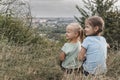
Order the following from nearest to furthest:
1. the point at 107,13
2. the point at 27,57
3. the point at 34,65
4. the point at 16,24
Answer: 1. the point at 34,65
2. the point at 27,57
3. the point at 16,24
4. the point at 107,13

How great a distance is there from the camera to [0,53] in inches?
293

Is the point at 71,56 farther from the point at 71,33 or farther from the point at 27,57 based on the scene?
the point at 27,57

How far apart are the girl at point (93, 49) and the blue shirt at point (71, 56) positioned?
301 millimetres

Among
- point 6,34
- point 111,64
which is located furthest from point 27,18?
Answer: point 111,64

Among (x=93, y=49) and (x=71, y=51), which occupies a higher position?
(x=93, y=49)

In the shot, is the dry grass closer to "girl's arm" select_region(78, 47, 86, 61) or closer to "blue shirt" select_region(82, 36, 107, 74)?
"blue shirt" select_region(82, 36, 107, 74)

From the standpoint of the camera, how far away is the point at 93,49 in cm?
602

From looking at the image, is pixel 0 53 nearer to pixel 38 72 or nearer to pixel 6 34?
pixel 38 72

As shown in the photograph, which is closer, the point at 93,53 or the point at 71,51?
the point at 93,53

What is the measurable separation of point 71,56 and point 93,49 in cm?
49

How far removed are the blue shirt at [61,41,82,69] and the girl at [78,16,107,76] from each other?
0.99ft

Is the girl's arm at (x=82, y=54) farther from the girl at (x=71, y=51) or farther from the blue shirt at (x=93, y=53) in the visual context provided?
the girl at (x=71, y=51)

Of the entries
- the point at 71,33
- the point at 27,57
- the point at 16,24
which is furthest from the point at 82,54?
the point at 16,24

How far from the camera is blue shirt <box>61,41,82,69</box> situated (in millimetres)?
6348
